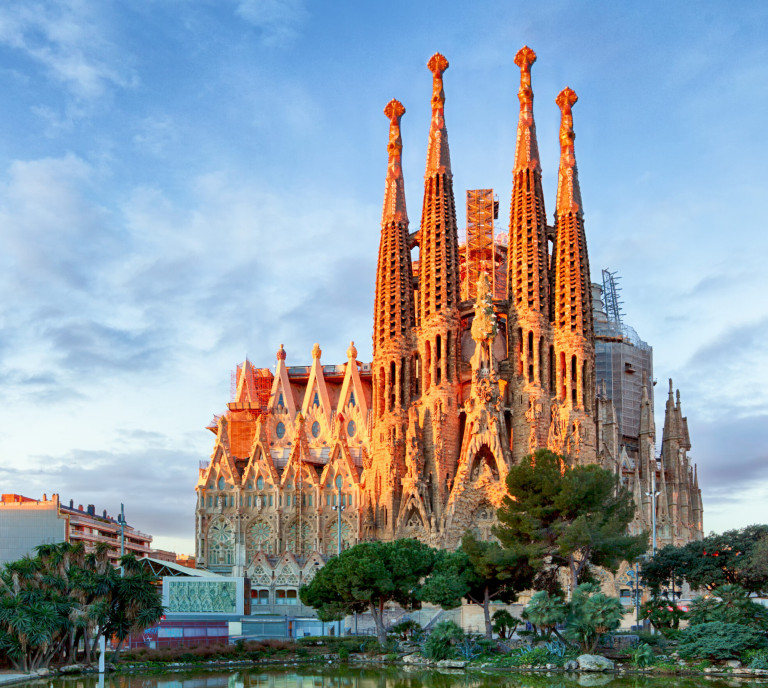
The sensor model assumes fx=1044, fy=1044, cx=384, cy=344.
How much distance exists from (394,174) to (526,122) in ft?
33.7

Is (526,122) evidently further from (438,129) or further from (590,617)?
(590,617)

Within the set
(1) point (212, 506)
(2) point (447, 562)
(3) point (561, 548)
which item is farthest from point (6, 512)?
(3) point (561, 548)

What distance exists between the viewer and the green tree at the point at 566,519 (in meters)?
44.5

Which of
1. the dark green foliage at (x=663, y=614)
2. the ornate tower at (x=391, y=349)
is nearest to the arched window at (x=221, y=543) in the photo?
the ornate tower at (x=391, y=349)

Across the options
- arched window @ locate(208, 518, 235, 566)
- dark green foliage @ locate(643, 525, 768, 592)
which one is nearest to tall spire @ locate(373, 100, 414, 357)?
arched window @ locate(208, 518, 235, 566)

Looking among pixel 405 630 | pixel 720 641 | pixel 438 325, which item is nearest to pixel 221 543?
pixel 438 325

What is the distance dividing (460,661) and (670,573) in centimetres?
1492

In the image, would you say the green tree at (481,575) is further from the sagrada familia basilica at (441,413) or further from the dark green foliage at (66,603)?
the sagrada familia basilica at (441,413)

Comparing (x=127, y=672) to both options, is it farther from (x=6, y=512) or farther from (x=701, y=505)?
(x=701, y=505)

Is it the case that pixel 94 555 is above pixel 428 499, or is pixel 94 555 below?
below

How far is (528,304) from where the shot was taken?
70.6 metres

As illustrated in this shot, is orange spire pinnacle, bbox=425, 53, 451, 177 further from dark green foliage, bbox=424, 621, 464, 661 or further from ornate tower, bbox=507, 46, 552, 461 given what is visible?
dark green foliage, bbox=424, 621, 464, 661

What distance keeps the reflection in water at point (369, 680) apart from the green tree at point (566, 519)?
8.03 m

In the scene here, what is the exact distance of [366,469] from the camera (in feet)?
239
